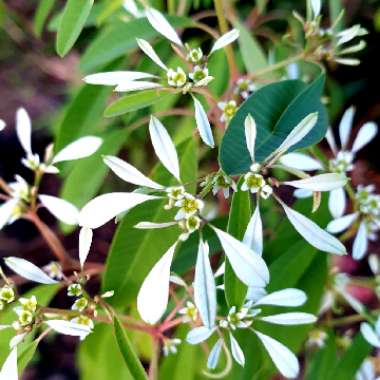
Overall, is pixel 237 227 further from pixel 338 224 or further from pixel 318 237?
pixel 338 224

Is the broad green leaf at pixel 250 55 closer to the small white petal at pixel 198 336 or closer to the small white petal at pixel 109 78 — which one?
the small white petal at pixel 109 78

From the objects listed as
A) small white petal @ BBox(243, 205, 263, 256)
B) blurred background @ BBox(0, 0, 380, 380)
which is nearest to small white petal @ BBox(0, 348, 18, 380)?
small white petal @ BBox(243, 205, 263, 256)

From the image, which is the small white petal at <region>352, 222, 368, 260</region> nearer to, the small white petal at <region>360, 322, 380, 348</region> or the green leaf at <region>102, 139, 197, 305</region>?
the small white petal at <region>360, 322, 380, 348</region>

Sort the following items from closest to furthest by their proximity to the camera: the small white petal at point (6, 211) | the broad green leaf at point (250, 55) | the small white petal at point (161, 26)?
the small white petal at point (161, 26) → the small white petal at point (6, 211) → the broad green leaf at point (250, 55)

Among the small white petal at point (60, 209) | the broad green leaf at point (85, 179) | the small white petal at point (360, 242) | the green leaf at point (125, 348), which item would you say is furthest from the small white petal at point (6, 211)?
the small white petal at point (360, 242)

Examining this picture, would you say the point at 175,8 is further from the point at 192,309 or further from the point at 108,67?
the point at 192,309

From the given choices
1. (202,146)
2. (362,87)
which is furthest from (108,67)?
(362,87)
